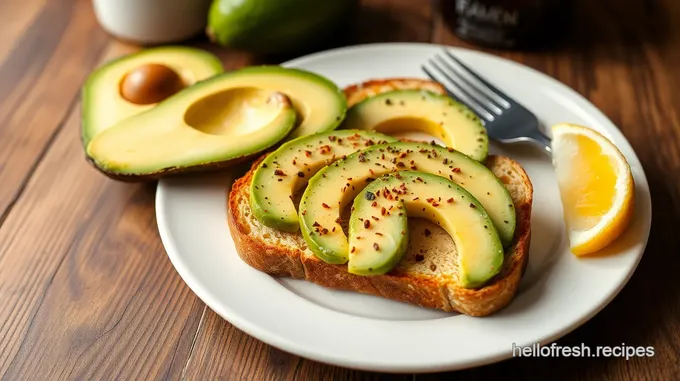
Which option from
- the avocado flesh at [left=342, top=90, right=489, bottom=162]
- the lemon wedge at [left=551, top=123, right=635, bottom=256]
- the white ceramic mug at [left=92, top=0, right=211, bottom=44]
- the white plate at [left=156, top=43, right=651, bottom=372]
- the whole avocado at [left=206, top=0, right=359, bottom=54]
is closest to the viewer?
the white plate at [left=156, top=43, right=651, bottom=372]

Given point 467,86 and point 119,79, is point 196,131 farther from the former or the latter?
point 467,86

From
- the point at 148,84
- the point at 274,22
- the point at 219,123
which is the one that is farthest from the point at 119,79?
the point at 274,22

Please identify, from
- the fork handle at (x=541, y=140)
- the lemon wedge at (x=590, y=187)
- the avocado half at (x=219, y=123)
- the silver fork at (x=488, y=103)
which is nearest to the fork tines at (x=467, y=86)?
the silver fork at (x=488, y=103)

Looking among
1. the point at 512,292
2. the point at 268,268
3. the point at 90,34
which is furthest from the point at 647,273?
the point at 90,34

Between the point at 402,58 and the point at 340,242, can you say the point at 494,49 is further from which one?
the point at 340,242

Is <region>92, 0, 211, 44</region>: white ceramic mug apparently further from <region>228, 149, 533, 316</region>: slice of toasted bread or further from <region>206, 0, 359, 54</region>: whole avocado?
<region>228, 149, 533, 316</region>: slice of toasted bread

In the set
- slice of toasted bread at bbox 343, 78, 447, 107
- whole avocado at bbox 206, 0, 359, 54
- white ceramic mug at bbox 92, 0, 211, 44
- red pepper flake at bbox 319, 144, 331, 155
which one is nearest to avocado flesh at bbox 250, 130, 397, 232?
red pepper flake at bbox 319, 144, 331, 155
